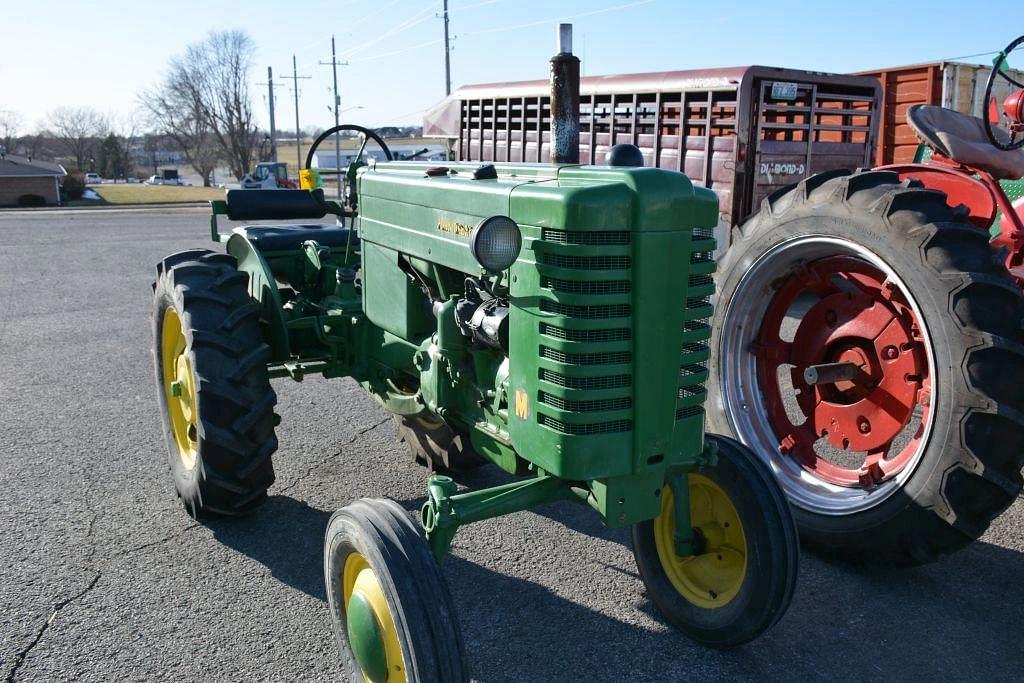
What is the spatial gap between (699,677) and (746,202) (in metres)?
4.84

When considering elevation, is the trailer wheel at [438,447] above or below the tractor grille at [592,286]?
below

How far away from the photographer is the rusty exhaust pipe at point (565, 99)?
252 cm

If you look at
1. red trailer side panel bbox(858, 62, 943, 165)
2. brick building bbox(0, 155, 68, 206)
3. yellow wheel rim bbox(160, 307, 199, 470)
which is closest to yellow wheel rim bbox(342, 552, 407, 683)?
yellow wheel rim bbox(160, 307, 199, 470)

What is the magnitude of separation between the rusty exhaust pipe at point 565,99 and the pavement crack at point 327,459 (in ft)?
7.19

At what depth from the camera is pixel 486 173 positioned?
2643 mm

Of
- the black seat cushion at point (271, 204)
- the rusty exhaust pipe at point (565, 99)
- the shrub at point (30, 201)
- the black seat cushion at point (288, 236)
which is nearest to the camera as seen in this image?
the rusty exhaust pipe at point (565, 99)

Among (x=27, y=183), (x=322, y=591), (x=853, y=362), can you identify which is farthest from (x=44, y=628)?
(x=27, y=183)

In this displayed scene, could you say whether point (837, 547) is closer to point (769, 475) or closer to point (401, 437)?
point (769, 475)

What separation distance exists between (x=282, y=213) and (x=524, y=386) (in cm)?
289

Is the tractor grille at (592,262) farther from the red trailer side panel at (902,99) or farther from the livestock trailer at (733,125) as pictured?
the red trailer side panel at (902,99)

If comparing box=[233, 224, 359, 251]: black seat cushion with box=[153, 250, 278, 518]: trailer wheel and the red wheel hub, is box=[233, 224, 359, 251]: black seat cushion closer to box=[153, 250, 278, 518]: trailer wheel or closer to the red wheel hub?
box=[153, 250, 278, 518]: trailer wheel

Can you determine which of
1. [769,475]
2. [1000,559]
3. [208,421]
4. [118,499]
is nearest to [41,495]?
[118,499]

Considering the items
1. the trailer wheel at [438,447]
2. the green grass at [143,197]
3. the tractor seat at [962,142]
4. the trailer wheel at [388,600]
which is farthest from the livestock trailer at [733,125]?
the green grass at [143,197]

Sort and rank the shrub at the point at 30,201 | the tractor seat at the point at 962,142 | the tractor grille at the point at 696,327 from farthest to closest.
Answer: the shrub at the point at 30,201
the tractor seat at the point at 962,142
the tractor grille at the point at 696,327
